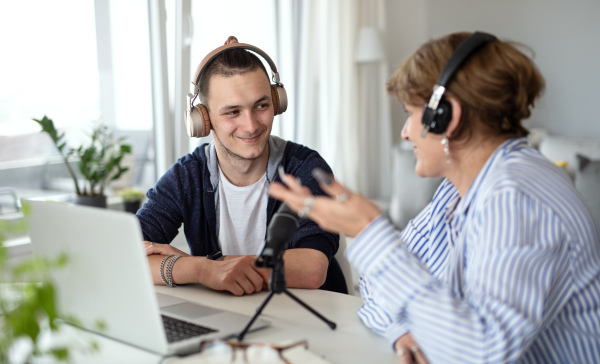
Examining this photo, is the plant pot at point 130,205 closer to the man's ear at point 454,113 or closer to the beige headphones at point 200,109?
the beige headphones at point 200,109

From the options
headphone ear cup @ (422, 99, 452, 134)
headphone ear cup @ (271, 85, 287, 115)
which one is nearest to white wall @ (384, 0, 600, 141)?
headphone ear cup @ (271, 85, 287, 115)

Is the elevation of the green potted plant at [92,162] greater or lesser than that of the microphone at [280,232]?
lesser

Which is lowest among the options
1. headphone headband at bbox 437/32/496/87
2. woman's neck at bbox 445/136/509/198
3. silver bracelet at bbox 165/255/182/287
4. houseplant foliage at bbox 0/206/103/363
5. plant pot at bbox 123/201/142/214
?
plant pot at bbox 123/201/142/214

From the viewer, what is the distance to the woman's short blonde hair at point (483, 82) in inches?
38.7

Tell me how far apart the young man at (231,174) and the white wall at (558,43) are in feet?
7.95

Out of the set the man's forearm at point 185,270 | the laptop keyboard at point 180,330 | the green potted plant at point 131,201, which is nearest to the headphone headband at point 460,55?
the laptop keyboard at point 180,330

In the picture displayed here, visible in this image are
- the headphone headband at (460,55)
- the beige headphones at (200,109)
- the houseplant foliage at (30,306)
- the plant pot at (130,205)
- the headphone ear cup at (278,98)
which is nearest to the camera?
the houseplant foliage at (30,306)

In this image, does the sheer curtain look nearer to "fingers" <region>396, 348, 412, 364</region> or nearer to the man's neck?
the man's neck

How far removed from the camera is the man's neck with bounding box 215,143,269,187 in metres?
1.73

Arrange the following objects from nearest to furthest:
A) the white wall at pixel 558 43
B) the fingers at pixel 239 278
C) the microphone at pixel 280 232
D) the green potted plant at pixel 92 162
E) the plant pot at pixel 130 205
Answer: the microphone at pixel 280 232 < the fingers at pixel 239 278 < the green potted plant at pixel 92 162 < the plant pot at pixel 130 205 < the white wall at pixel 558 43

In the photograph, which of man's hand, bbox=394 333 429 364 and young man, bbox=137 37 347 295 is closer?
man's hand, bbox=394 333 429 364

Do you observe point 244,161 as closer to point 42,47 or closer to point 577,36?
point 42,47

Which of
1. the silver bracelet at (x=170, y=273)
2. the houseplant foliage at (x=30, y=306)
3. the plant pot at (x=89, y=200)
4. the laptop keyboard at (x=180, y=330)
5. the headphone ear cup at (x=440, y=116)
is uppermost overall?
the headphone ear cup at (x=440, y=116)

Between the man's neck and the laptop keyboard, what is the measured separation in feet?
2.11
